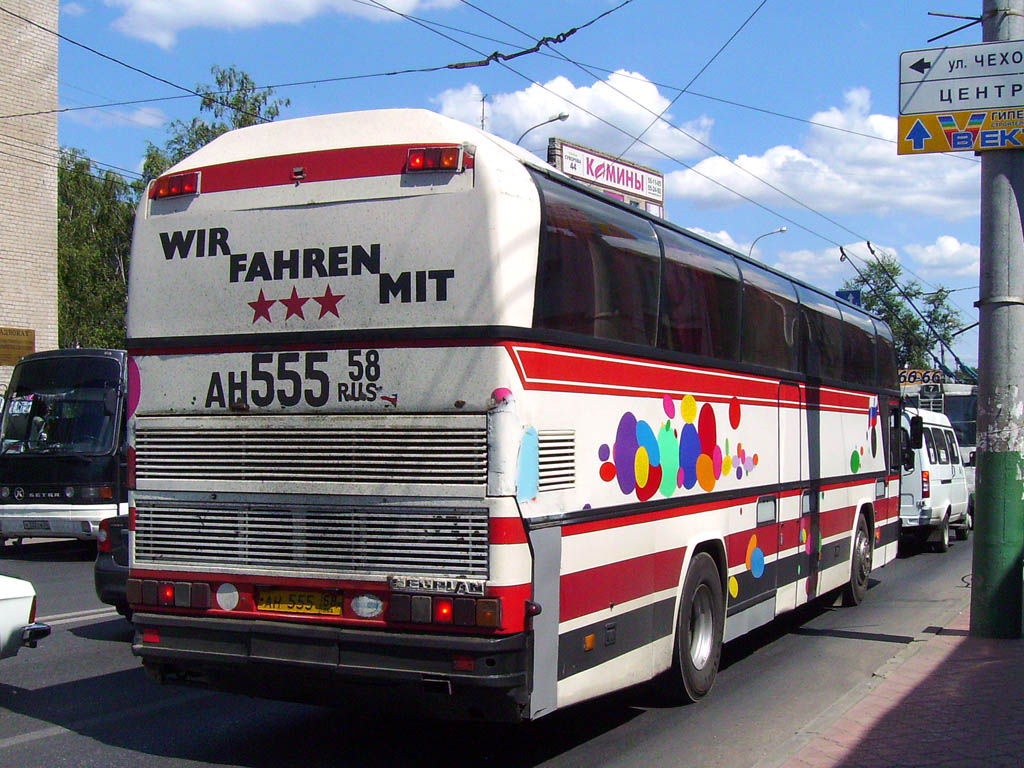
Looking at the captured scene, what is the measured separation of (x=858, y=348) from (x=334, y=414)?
28.4 feet

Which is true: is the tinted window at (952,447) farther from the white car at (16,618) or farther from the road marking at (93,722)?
the white car at (16,618)

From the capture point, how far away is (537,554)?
5746 mm

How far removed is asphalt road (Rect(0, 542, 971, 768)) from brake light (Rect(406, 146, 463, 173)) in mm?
2840

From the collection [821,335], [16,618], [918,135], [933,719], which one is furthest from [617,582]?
[918,135]

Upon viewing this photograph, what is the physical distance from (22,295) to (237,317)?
21.9 m

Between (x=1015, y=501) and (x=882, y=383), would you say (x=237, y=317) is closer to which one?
(x=1015, y=501)

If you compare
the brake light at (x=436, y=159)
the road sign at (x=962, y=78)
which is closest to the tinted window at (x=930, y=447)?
the road sign at (x=962, y=78)

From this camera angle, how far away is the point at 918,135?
1051 centimetres

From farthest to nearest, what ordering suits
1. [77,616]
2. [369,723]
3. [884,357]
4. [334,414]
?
[884,357] < [77,616] < [369,723] < [334,414]

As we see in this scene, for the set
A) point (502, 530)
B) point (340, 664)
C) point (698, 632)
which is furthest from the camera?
point (698, 632)

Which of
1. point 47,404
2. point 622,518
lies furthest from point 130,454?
point 47,404

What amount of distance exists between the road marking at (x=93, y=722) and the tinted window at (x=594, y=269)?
3968 mm

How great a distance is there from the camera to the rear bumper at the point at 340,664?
556 centimetres

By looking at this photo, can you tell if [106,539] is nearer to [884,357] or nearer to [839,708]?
[839,708]
